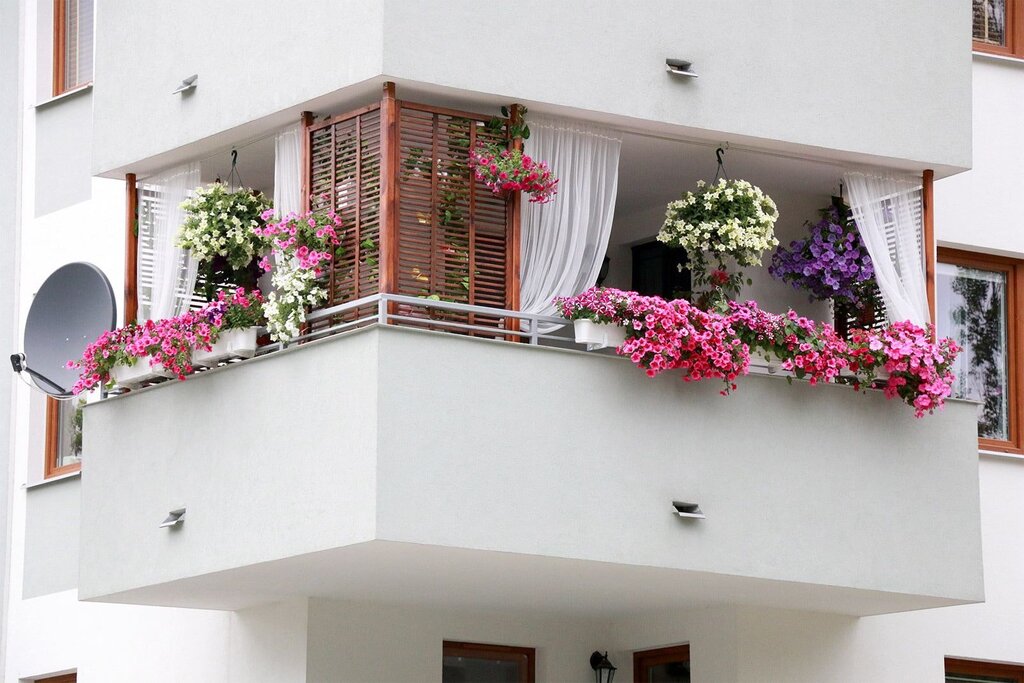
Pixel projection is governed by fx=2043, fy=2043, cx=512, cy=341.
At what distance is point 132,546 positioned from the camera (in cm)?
1361

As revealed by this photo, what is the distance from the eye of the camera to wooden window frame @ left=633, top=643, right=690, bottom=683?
15.2m

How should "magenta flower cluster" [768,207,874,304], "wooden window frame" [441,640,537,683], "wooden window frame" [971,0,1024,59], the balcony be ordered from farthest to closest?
"wooden window frame" [971,0,1024,59] → "wooden window frame" [441,640,537,683] → "magenta flower cluster" [768,207,874,304] → the balcony

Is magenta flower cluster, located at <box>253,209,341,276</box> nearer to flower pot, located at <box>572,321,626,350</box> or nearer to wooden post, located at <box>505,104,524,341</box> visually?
wooden post, located at <box>505,104,524,341</box>

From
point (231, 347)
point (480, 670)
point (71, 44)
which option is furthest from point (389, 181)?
point (71, 44)

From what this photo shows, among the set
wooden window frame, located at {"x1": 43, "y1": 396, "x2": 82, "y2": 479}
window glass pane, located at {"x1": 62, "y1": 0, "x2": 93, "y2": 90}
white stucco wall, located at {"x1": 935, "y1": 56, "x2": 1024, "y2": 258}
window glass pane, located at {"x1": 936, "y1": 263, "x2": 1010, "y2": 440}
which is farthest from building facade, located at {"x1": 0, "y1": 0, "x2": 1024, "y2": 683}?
window glass pane, located at {"x1": 62, "y1": 0, "x2": 93, "y2": 90}

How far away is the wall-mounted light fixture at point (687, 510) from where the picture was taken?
12.7m

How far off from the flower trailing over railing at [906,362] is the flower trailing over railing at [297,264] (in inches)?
138

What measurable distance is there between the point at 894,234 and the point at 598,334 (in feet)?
9.18

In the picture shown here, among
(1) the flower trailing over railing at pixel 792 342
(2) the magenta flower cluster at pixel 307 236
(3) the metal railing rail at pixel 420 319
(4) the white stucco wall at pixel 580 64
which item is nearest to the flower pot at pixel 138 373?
(3) the metal railing rail at pixel 420 319

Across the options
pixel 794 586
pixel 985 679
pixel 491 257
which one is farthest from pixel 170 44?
pixel 985 679

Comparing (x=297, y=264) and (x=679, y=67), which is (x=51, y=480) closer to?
(x=297, y=264)

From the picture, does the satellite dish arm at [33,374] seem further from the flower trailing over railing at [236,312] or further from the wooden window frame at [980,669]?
the wooden window frame at [980,669]

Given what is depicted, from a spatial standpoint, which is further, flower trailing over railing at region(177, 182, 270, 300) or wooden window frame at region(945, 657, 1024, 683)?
wooden window frame at region(945, 657, 1024, 683)

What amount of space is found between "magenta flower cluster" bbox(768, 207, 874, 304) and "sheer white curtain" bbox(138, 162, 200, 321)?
412 centimetres
